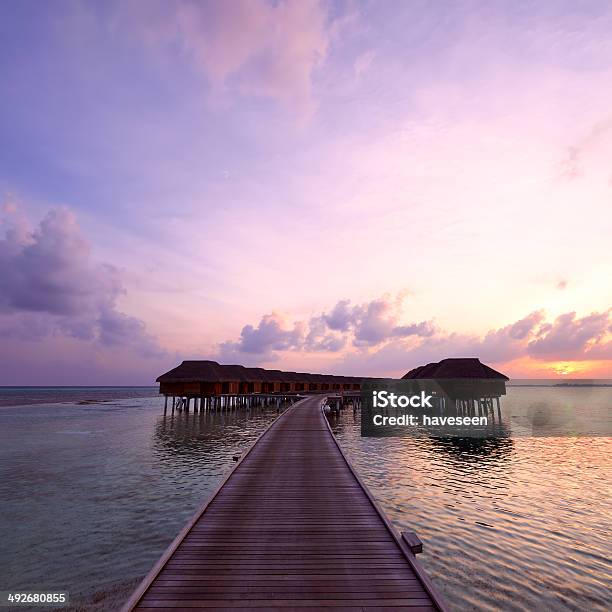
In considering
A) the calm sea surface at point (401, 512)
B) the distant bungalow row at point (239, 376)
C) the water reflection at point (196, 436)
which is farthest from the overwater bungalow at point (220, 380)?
the calm sea surface at point (401, 512)

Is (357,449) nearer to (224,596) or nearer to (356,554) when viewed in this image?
(356,554)

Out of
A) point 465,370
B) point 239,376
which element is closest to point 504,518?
point 465,370

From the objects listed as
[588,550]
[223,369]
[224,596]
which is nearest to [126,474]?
[224,596]

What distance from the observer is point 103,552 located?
10.3 m

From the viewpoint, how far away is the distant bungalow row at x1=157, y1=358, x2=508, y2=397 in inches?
1711

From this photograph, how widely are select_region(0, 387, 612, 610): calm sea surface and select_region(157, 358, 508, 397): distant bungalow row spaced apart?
53.6 ft

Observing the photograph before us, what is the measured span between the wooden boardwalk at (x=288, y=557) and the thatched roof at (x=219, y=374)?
41103 mm

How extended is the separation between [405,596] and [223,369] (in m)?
54.6

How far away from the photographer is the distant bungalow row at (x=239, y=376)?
143 ft

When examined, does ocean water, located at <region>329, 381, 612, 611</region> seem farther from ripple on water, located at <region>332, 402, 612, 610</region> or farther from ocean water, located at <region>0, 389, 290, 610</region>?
ocean water, located at <region>0, 389, 290, 610</region>

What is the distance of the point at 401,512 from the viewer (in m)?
13.1

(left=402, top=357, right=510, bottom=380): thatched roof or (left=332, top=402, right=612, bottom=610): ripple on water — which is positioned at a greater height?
(left=402, top=357, right=510, bottom=380): thatched roof

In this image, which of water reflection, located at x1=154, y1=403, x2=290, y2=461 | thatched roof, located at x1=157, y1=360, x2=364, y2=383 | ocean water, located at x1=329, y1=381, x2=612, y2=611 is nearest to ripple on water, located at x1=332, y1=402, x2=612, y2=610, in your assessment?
ocean water, located at x1=329, y1=381, x2=612, y2=611

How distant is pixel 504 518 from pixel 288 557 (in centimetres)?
935
